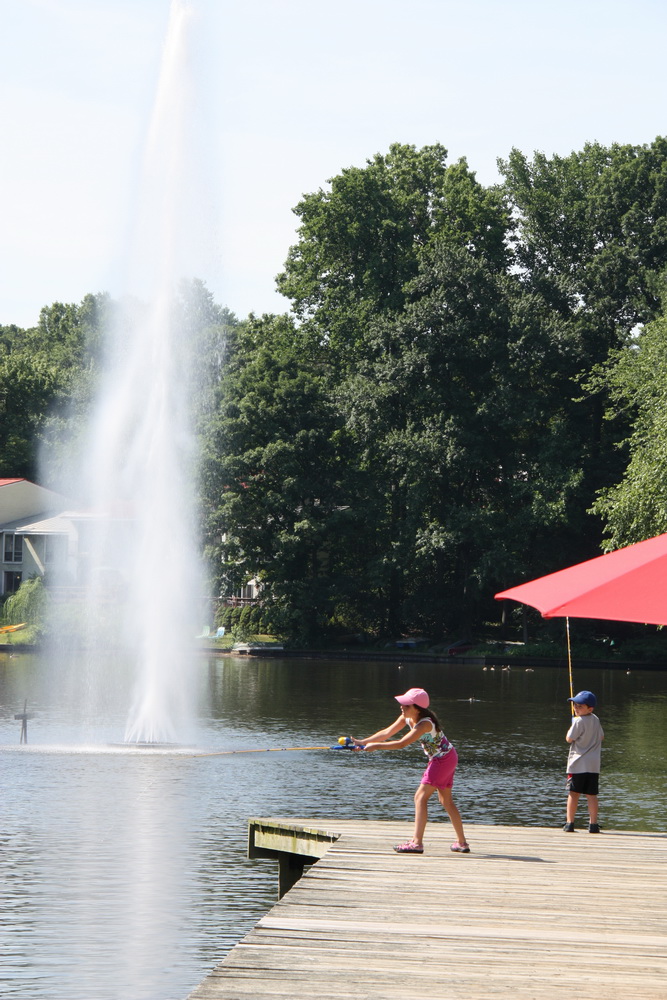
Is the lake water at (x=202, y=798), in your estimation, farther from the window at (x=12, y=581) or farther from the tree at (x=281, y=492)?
the window at (x=12, y=581)

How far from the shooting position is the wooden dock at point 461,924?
954 centimetres

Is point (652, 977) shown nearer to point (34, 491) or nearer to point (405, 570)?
point (405, 570)

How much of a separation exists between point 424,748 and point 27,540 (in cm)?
8705

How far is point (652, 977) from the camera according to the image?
982cm

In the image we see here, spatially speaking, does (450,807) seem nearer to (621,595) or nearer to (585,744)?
(585,744)

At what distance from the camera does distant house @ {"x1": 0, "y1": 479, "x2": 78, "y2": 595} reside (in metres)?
98.6

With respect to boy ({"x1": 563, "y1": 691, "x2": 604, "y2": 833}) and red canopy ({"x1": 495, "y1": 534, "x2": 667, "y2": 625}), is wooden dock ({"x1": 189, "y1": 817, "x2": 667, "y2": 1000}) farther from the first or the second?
red canopy ({"x1": 495, "y1": 534, "x2": 667, "y2": 625})

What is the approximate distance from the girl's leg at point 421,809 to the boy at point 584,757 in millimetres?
2996

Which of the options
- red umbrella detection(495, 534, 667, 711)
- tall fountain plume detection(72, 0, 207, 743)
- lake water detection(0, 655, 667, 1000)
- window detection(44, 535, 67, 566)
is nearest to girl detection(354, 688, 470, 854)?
lake water detection(0, 655, 667, 1000)

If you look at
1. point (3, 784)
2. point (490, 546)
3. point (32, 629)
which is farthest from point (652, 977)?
point (32, 629)

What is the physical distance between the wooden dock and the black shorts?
106 cm

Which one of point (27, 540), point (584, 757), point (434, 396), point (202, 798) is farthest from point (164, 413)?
point (27, 540)

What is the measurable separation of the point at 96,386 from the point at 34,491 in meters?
11.4

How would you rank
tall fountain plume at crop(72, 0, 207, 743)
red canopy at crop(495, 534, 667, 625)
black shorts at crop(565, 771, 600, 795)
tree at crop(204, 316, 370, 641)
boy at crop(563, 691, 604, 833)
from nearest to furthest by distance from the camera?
red canopy at crop(495, 534, 667, 625) < boy at crop(563, 691, 604, 833) < black shorts at crop(565, 771, 600, 795) < tall fountain plume at crop(72, 0, 207, 743) < tree at crop(204, 316, 370, 641)
